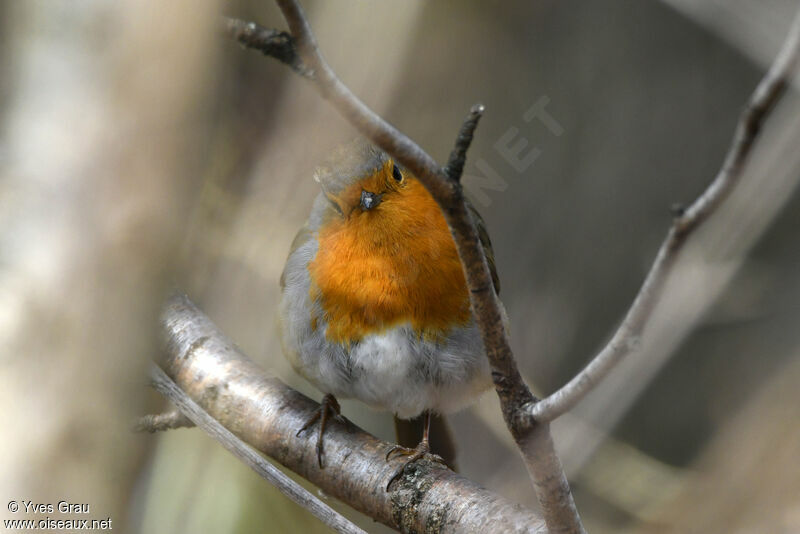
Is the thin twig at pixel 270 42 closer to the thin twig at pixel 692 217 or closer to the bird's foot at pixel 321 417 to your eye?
the thin twig at pixel 692 217

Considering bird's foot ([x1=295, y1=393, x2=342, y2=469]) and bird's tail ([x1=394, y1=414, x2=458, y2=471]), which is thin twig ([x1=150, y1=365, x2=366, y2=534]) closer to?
bird's foot ([x1=295, y1=393, x2=342, y2=469])

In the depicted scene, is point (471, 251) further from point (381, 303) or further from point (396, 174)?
point (396, 174)

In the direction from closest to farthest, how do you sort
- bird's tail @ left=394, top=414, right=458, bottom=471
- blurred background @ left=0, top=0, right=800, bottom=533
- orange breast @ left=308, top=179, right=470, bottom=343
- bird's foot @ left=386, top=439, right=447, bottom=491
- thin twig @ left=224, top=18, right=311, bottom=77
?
blurred background @ left=0, top=0, right=800, bottom=533, thin twig @ left=224, top=18, right=311, bottom=77, bird's foot @ left=386, top=439, right=447, bottom=491, orange breast @ left=308, top=179, right=470, bottom=343, bird's tail @ left=394, top=414, right=458, bottom=471

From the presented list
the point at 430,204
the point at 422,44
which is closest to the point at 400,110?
the point at 422,44

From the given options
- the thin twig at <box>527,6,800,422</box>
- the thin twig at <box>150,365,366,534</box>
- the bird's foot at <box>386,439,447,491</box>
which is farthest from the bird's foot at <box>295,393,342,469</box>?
the thin twig at <box>527,6,800,422</box>

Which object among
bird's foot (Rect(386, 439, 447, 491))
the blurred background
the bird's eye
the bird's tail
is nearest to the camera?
the blurred background

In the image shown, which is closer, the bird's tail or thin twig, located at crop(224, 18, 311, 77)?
thin twig, located at crop(224, 18, 311, 77)

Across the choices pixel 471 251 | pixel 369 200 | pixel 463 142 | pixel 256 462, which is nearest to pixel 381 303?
pixel 369 200
